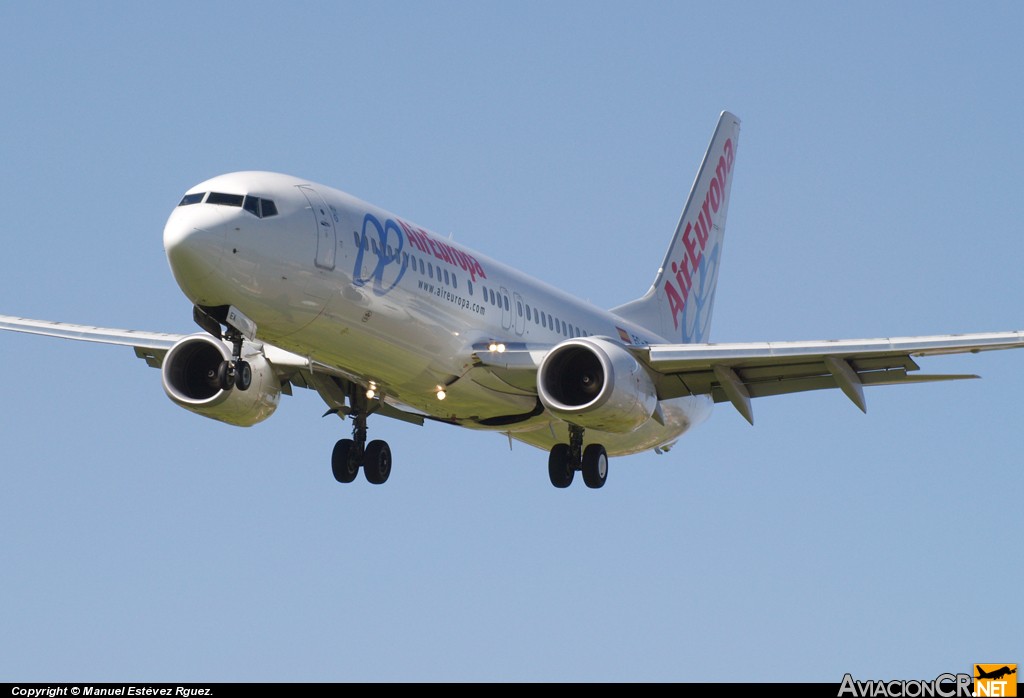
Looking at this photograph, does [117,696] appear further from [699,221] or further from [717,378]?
[699,221]

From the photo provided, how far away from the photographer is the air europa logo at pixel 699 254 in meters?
44.8

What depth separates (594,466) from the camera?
33219mm

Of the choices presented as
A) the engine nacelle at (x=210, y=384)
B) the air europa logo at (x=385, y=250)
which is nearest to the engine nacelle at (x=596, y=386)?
the air europa logo at (x=385, y=250)

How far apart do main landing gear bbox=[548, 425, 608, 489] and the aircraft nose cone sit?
9.89m

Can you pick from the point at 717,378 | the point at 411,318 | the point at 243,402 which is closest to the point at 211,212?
the point at 411,318

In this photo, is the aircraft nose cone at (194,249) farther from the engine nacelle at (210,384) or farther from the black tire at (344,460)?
the black tire at (344,460)

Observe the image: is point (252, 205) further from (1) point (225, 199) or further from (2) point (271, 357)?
(2) point (271, 357)

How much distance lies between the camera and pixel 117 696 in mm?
23047

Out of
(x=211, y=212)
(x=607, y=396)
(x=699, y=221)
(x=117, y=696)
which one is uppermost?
(x=699, y=221)

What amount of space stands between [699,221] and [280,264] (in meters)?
23.2

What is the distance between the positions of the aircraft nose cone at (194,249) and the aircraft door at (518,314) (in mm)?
8230

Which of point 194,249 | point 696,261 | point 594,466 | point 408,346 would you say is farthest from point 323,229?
point 696,261

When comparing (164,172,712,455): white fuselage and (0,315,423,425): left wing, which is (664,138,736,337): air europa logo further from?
(0,315,423,425): left wing

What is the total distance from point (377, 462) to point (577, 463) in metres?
4.15
